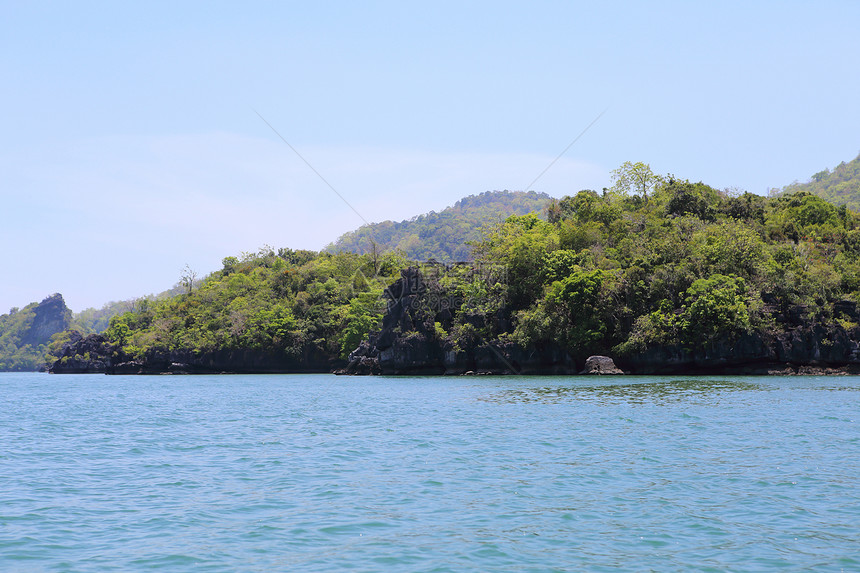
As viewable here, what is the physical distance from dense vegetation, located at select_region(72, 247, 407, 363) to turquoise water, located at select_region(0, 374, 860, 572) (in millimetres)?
54540

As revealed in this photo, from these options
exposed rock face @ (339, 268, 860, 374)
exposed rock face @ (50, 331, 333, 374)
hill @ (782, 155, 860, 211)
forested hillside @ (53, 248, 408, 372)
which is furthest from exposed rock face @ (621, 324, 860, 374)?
hill @ (782, 155, 860, 211)

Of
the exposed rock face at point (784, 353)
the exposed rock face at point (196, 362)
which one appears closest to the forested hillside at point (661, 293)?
the exposed rock face at point (784, 353)

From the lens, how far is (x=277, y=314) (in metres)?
83.6

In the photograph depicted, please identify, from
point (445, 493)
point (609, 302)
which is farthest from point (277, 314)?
point (445, 493)

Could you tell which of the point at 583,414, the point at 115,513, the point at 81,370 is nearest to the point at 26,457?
the point at 115,513

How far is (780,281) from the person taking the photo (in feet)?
170

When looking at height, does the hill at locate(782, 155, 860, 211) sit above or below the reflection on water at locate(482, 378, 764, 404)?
above

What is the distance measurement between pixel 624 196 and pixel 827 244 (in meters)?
21.7

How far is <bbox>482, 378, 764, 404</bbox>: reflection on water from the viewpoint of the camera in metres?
29.3

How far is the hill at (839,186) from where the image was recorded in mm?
126625

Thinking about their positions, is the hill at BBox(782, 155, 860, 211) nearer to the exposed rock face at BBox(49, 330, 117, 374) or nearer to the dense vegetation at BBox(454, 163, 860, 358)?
the dense vegetation at BBox(454, 163, 860, 358)

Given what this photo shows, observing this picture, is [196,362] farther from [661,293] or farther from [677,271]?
[677,271]

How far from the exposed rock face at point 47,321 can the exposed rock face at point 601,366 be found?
5816 inches

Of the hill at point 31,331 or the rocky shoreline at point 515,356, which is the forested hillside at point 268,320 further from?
the hill at point 31,331
